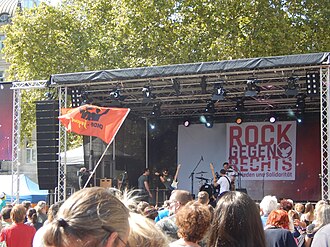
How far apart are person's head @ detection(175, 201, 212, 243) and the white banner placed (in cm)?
1554

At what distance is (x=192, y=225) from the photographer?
377 centimetres

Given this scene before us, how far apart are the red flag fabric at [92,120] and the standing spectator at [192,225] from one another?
9.30 meters

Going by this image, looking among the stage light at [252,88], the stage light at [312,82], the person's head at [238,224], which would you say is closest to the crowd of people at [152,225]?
the person's head at [238,224]

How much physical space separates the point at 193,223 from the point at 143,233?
2023 millimetres

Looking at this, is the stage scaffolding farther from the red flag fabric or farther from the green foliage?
the green foliage

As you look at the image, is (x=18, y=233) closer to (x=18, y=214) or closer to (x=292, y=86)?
(x=18, y=214)

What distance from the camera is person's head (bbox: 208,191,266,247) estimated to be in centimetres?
298

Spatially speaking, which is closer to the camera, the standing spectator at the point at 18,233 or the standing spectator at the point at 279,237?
the standing spectator at the point at 279,237

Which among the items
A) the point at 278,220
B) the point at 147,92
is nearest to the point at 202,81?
the point at 147,92

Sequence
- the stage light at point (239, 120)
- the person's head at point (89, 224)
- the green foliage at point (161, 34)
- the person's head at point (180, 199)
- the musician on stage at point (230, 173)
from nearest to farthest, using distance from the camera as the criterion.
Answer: the person's head at point (89, 224), the person's head at point (180, 199), the musician on stage at point (230, 173), the stage light at point (239, 120), the green foliage at point (161, 34)

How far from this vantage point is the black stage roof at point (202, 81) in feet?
41.3

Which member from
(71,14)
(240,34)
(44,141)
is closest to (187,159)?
(240,34)

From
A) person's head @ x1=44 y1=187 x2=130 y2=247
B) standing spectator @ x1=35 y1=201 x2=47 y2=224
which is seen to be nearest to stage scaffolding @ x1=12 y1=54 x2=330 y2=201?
standing spectator @ x1=35 y1=201 x2=47 y2=224

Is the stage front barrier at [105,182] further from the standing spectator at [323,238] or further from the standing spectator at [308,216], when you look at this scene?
the standing spectator at [323,238]
